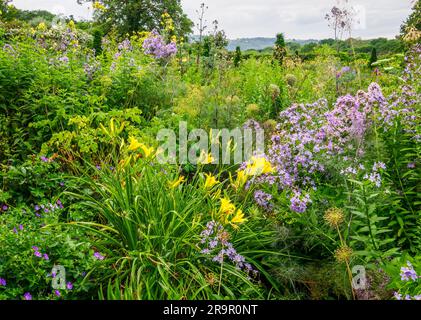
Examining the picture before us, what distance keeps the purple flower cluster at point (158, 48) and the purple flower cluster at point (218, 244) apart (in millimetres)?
3805

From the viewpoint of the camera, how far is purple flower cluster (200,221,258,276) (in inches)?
105

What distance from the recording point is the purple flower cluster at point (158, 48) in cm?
612

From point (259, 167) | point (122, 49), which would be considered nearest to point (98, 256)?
point (259, 167)

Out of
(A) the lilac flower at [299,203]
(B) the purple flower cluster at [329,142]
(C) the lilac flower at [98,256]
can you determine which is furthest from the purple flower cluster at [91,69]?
(A) the lilac flower at [299,203]

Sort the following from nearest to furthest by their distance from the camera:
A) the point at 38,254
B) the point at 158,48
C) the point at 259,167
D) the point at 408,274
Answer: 1. the point at 408,274
2. the point at 38,254
3. the point at 259,167
4. the point at 158,48

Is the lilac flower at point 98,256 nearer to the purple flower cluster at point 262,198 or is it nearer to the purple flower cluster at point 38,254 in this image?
the purple flower cluster at point 38,254

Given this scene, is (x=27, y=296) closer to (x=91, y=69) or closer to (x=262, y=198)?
(x=262, y=198)

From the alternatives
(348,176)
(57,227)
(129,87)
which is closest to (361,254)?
(348,176)

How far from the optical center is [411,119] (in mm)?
3273

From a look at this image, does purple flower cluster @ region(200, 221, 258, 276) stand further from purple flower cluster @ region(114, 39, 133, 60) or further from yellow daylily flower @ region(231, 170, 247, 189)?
purple flower cluster @ region(114, 39, 133, 60)

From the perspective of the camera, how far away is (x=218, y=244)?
2.84 metres

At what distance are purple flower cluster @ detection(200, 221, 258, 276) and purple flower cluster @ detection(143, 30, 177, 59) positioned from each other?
12.5 ft

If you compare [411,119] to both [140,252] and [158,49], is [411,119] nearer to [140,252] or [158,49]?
[140,252]

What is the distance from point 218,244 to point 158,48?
157 inches
